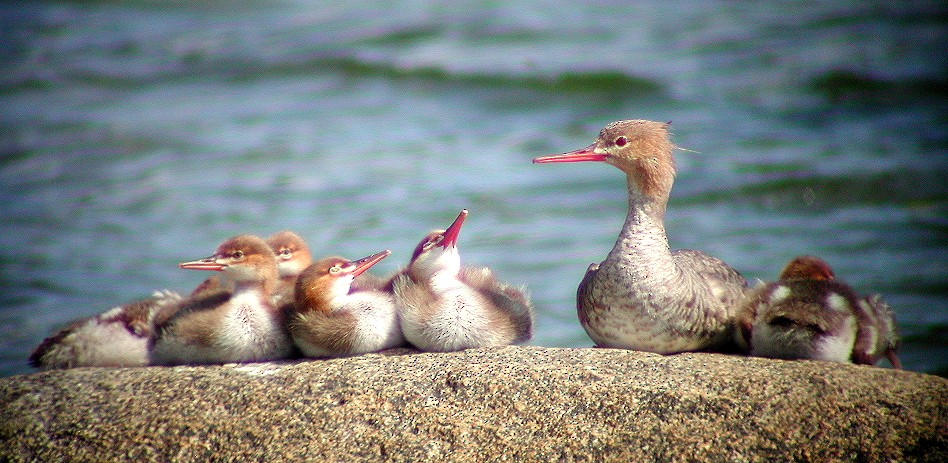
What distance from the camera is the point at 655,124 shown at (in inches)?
193

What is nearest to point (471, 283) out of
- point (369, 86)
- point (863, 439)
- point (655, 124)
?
point (655, 124)

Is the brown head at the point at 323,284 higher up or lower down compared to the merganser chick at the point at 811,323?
higher up

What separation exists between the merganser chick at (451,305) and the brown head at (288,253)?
39.1 inches

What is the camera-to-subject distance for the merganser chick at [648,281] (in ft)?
14.9

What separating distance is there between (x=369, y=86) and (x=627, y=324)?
422 inches

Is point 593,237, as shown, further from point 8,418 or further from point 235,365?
→ point 8,418

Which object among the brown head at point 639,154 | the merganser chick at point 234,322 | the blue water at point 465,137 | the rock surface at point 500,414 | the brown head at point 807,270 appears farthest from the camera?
the blue water at point 465,137

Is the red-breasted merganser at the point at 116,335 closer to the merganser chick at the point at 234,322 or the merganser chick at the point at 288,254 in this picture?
the merganser chick at the point at 234,322

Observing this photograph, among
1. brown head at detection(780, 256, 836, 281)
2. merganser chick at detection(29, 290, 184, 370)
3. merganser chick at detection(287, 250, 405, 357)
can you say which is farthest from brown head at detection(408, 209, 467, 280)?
brown head at detection(780, 256, 836, 281)

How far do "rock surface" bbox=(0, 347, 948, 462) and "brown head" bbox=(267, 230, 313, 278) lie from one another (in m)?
1.45

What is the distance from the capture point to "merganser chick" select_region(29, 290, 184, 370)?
507 cm

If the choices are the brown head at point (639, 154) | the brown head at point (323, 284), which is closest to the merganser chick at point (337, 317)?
the brown head at point (323, 284)

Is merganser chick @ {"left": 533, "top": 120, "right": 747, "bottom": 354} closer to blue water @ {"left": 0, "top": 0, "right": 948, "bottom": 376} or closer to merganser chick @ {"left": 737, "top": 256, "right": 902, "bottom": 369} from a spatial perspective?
merganser chick @ {"left": 737, "top": 256, "right": 902, "bottom": 369}

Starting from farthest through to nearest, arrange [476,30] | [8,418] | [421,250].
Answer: [476,30]
[421,250]
[8,418]
